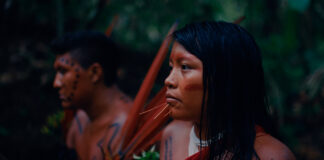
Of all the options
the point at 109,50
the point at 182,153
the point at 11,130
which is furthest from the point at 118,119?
the point at 11,130

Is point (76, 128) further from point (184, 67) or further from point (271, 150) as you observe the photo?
point (271, 150)

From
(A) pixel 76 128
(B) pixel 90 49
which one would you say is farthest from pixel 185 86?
(A) pixel 76 128

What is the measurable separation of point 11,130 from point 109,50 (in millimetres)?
2312

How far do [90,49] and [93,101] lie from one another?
482mm

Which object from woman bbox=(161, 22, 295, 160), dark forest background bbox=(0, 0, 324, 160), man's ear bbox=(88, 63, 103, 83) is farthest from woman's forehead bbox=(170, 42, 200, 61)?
dark forest background bbox=(0, 0, 324, 160)

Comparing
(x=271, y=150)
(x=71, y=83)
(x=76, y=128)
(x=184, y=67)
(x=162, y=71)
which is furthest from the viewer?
(x=162, y=71)

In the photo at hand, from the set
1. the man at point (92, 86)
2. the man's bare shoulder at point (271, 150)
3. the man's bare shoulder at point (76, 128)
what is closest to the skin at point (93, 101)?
the man at point (92, 86)

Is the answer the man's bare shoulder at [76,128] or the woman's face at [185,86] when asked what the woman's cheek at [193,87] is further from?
the man's bare shoulder at [76,128]

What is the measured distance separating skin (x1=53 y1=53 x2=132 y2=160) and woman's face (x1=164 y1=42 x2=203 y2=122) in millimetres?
1163

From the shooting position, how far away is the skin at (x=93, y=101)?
2516 millimetres

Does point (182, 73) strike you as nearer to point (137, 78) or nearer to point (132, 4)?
point (132, 4)

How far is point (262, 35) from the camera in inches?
221

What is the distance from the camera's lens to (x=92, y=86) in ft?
8.58

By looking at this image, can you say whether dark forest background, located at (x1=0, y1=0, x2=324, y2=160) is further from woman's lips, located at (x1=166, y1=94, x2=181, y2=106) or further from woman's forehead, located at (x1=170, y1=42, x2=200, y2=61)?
woman's lips, located at (x1=166, y1=94, x2=181, y2=106)
